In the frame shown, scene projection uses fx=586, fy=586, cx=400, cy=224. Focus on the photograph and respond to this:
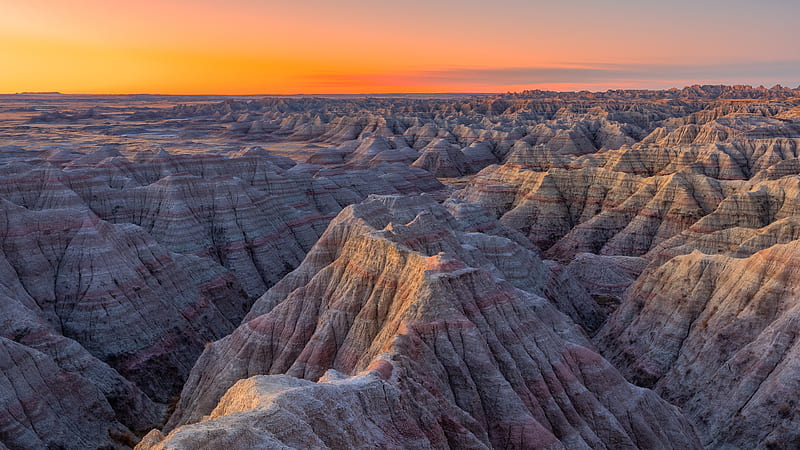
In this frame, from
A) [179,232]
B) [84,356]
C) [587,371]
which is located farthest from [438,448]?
[179,232]

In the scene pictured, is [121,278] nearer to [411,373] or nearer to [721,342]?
[411,373]

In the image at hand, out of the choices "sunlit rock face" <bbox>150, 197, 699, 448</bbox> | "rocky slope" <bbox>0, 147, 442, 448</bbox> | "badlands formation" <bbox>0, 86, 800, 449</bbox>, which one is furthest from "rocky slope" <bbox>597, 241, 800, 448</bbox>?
"rocky slope" <bbox>0, 147, 442, 448</bbox>

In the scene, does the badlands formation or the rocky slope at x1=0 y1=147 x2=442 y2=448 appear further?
the rocky slope at x1=0 y1=147 x2=442 y2=448

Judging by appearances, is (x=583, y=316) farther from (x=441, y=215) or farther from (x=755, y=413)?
(x=755, y=413)

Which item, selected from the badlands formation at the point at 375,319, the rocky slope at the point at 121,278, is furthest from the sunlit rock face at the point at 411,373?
the rocky slope at the point at 121,278

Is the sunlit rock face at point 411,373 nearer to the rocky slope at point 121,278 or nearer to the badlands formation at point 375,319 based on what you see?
the badlands formation at point 375,319

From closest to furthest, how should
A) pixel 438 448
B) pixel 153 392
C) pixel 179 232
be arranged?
pixel 438 448, pixel 153 392, pixel 179 232

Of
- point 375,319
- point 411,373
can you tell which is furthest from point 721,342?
point 411,373

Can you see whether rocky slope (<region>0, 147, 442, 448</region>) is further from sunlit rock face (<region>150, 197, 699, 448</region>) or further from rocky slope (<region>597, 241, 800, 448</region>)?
rocky slope (<region>597, 241, 800, 448</region>)
